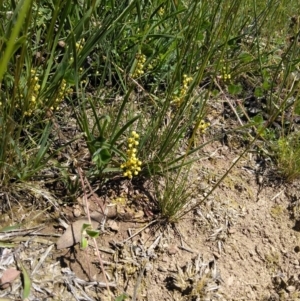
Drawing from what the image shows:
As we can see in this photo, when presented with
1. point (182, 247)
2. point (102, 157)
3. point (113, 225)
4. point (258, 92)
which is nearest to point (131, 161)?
point (102, 157)

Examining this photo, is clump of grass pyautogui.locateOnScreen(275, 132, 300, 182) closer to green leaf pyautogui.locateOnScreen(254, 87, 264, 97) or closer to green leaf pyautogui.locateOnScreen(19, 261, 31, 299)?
green leaf pyautogui.locateOnScreen(254, 87, 264, 97)

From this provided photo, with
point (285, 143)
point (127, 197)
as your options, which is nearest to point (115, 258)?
point (127, 197)

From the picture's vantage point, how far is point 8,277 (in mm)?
1178

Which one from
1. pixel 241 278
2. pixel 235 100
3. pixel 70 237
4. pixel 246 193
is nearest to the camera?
pixel 70 237

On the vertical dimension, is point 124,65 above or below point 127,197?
above

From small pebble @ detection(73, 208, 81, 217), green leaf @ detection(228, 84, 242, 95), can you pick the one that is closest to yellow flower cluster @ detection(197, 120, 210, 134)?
green leaf @ detection(228, 84, 242, 95)

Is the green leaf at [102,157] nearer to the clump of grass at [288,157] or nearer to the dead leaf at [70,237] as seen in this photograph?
the dead leaf at [70,237]

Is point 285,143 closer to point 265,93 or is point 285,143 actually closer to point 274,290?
point 265,93

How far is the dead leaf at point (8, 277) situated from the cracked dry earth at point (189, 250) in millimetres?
11

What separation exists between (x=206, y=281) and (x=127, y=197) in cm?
36

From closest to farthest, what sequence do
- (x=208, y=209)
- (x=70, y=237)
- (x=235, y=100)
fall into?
1. (x=70, y=237)
2. (x=208, y=209)
3. (x=235, y=100)

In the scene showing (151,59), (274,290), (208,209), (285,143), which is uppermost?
(151,59)

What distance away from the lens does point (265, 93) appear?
196 centimetres

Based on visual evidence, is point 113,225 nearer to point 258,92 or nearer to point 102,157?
point 102,157
